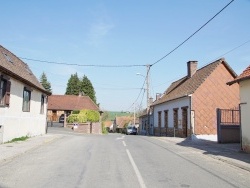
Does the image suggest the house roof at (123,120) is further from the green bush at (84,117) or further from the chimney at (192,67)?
the chimney at (192,67)

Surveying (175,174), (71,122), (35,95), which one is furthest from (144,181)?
(71,122)

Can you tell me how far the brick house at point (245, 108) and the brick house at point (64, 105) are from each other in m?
44.7

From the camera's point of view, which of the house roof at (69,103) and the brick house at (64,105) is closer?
the brick house at (64,105)

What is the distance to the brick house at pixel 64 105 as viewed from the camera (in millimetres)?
60312

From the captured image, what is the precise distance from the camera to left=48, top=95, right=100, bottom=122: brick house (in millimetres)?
60312

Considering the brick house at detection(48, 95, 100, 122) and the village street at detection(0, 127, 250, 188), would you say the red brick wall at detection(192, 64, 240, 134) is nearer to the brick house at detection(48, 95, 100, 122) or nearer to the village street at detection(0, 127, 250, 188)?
the village street at detection(0, 127, 250, 188)

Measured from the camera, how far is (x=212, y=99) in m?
30.8

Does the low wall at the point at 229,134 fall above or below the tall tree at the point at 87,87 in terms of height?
below

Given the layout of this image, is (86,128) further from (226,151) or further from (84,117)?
(226,151)

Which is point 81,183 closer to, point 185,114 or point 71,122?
point 185,114

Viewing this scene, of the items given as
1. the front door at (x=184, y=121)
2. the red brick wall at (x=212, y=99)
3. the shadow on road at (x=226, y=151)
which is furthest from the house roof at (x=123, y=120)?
the shadow on road at (x=226, y=151)

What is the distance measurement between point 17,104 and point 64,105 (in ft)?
132

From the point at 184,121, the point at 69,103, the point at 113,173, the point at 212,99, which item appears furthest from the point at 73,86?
the point at 113,173

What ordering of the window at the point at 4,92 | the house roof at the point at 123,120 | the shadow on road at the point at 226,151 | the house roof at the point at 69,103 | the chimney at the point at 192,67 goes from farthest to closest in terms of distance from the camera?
the house roof at the point at 123,120
the house roof at the point at 69,103
the chimney at the point at 192,67
the window at the point at 4,92
the shadow on road at the point at 226,151
